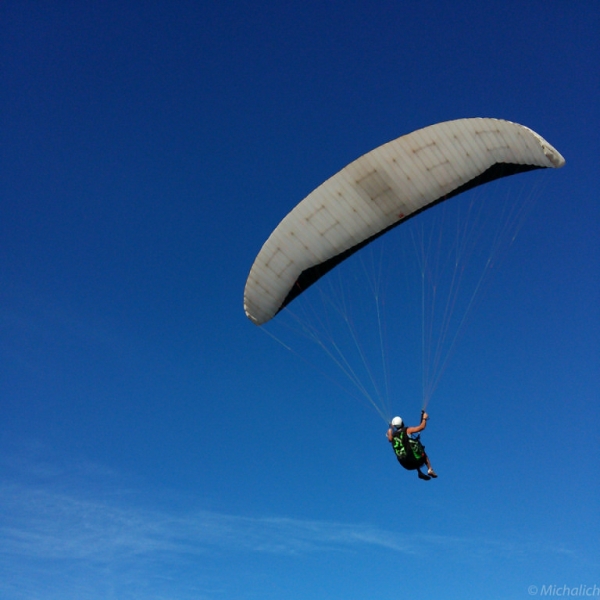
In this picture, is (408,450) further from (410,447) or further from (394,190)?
(394,190)

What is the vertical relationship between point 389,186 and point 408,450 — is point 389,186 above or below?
above

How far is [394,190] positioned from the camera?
20938 mm

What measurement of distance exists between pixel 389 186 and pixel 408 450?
7.81m

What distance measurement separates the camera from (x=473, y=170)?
814 inches

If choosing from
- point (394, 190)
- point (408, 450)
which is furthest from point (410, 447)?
point (394, 190)

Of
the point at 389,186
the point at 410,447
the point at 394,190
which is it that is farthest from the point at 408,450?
Answer: the point at 389,186

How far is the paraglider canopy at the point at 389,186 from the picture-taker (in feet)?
66.8

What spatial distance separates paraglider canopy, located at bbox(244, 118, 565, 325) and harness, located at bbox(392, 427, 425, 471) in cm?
573

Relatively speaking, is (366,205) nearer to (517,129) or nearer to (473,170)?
(473,170)

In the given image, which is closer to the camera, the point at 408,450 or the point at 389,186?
the point at 389,186

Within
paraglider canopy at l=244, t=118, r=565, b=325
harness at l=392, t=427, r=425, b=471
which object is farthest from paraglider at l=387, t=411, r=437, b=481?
paraglider canopy at l=244, t=118, r=565, b=325

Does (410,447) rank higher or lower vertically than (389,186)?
lower

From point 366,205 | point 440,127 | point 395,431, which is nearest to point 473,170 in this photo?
point 440,127

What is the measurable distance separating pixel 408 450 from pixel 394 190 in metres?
7.69
